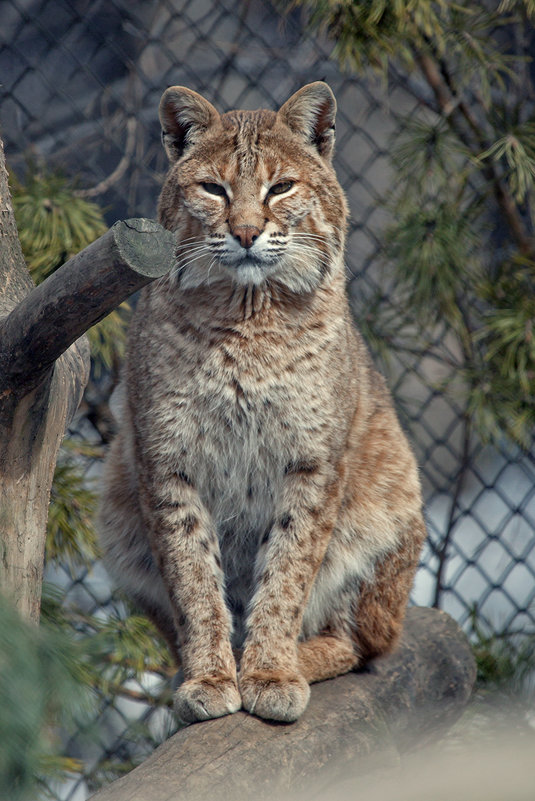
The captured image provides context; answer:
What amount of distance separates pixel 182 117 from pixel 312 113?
339mm

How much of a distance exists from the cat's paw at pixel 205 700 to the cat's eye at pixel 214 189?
1174 millimetres

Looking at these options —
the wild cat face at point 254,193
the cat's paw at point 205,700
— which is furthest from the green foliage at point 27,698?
the wild cat face at point 254,193

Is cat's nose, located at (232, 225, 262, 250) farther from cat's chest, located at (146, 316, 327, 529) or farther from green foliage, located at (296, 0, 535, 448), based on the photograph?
green foliage, located at (296, 0, 535, 448)

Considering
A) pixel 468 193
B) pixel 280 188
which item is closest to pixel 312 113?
pixel 280 188

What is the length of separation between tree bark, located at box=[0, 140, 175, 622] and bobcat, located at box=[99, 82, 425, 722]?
0.29m

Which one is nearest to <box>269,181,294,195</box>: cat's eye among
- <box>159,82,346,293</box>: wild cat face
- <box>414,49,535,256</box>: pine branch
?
<box>159,82,346,293</box>: wild cat face

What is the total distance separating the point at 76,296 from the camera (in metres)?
1.54

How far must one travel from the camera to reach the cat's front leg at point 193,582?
2.15 m

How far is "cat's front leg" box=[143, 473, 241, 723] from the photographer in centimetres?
215

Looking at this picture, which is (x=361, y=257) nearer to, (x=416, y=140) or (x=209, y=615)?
(x=416, y=140)

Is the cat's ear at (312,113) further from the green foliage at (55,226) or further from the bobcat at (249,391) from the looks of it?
the green foliage at (55,226)

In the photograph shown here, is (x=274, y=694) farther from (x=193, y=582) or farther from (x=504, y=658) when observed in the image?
(x=504, y=658)

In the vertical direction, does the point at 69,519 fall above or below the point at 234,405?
below

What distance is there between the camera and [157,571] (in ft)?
8.16
